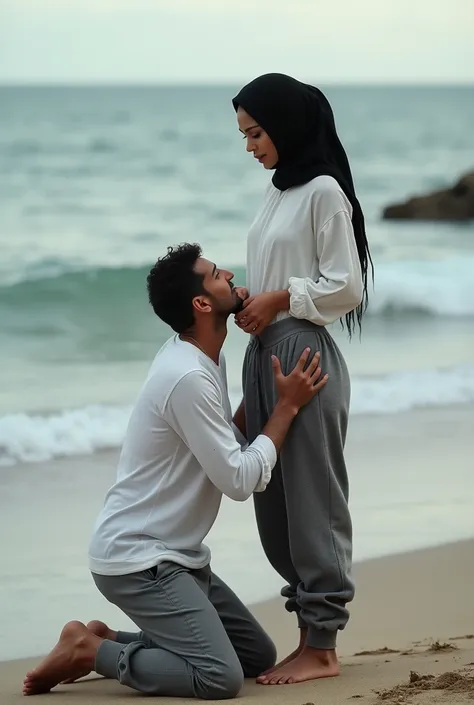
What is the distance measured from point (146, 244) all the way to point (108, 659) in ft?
38.2

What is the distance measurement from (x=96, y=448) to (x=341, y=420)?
335 cm

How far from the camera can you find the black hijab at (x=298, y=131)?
290 centimetres

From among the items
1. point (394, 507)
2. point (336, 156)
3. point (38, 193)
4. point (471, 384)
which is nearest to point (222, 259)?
point (38, 193)

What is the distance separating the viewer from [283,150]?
2.97 metres

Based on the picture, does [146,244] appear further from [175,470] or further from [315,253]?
[175,470]

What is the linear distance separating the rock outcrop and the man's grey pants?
46.1 ft

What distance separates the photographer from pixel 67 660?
2.88 metres

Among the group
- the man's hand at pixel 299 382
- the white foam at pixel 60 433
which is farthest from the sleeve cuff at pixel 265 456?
the white foam at pixel 60 433

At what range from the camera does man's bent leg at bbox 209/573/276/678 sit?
3.11 m

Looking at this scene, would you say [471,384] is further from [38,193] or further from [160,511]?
[38,193]

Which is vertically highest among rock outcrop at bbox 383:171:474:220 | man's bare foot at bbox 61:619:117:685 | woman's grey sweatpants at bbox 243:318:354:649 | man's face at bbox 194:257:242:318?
rock outcrop at bbox 383:171:474:220

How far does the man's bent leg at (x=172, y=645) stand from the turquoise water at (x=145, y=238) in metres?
3.24

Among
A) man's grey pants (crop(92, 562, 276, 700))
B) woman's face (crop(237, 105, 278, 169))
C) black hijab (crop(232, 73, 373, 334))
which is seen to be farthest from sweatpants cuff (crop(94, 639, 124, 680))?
woman's face (crop(237, 105, 278, 169))

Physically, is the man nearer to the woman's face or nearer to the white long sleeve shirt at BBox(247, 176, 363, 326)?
the white long sleeve shirt at BBox(247, 176, 363, 326)
